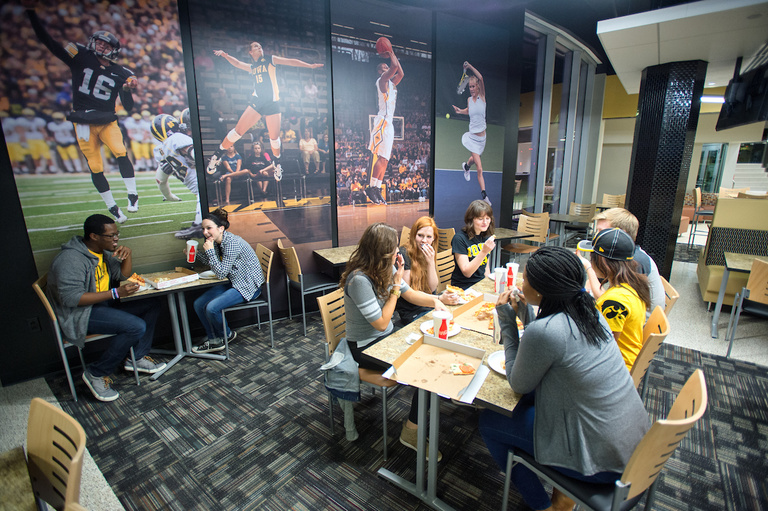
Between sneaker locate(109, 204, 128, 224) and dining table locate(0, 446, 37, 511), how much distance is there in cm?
256

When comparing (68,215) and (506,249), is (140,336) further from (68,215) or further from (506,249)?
(506,249)

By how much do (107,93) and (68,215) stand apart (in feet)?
3.54

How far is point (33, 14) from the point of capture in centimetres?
279

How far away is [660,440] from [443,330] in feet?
3.09

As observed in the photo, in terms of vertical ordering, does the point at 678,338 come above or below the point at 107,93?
below

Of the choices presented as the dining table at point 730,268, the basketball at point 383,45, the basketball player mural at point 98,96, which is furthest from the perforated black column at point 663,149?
the basketball player mural at point 98,96

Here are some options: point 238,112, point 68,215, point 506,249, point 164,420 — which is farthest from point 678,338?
point 68,215

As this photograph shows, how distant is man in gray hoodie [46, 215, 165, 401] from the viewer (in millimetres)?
2691

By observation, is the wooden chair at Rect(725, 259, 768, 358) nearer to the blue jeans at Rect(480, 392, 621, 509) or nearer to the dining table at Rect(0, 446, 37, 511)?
the blue jeans at Rect(480, 392, 621, 509)

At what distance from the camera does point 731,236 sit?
4.37 m

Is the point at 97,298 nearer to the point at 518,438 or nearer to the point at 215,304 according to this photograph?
the point at 215,304

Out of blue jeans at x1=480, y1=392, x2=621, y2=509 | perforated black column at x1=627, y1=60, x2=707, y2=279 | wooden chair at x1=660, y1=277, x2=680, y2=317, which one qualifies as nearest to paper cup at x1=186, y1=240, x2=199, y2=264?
blue jeans at x1=480, y1=392, x2=621, y2=509

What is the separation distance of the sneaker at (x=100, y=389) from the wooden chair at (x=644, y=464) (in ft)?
9.89

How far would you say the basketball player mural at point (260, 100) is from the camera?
3.67 m
